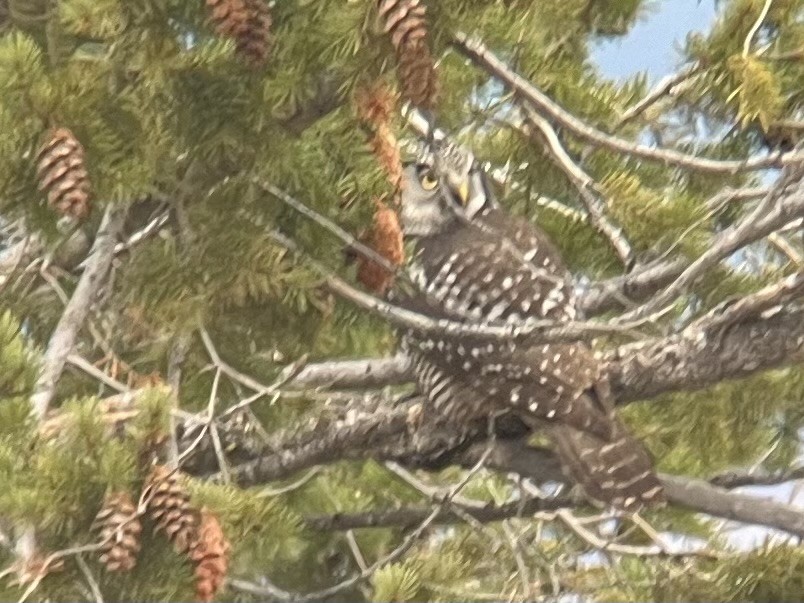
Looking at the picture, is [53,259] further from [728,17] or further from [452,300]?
[728,17]

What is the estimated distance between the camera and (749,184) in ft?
2.60

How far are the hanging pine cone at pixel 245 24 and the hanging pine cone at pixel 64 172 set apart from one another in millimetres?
89

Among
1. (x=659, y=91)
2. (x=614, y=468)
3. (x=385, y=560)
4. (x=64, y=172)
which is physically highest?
(x=659, y=91)

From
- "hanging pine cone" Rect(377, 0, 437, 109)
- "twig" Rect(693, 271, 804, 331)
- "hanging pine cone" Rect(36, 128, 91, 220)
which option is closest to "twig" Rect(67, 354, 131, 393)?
"hanging pine cone" Rect(36, 128, 91, 220)

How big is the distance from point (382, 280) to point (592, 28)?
32 cm

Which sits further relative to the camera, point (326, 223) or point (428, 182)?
point (428, 182)

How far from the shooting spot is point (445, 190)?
2.59 ft

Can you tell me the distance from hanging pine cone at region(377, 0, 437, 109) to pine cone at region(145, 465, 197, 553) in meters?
0.21

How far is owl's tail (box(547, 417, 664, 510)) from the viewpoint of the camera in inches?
27.2

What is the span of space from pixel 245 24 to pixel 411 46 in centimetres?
9

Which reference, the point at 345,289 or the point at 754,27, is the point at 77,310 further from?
the point at 754,27

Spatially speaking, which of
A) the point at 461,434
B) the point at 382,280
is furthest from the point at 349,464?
the point at 382,280

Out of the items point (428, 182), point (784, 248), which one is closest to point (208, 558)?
point (428, 182)

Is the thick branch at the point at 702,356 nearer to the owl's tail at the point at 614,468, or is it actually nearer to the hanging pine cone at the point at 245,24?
the owl's tail at the point at 614,468
